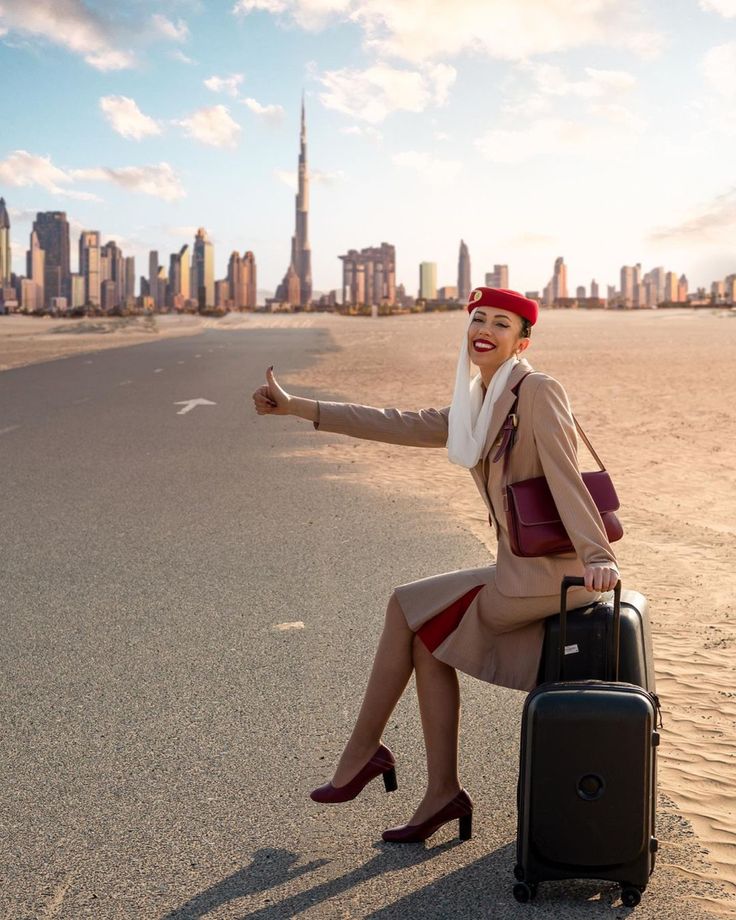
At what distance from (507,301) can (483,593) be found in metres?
1.01

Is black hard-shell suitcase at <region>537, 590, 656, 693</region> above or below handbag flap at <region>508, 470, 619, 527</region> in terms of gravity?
below

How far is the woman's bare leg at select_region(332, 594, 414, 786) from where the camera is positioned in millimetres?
3816

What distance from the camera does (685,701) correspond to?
5.34 m

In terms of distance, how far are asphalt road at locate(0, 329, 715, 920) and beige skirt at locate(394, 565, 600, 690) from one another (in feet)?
2.12

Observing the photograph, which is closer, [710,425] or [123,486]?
[123,486]

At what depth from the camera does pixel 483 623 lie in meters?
3.75

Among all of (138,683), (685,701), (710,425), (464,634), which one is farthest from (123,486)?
(710,425)

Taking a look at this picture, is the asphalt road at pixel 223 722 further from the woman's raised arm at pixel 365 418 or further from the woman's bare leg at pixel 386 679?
the woman's raised arm at pixel 365 418

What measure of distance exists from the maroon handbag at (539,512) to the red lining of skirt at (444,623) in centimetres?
26

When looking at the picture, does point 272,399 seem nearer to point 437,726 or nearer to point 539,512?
point 539,512

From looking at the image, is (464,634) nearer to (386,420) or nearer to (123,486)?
(386,420)

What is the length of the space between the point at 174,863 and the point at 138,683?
1865 mm

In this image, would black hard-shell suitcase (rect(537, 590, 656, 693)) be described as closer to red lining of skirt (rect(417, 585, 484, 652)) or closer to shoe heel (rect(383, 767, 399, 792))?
red lining of skirt (rect(417, 585, 484, 652))

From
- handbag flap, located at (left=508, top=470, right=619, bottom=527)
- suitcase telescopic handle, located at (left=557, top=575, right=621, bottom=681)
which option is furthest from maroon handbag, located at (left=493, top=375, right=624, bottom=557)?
suitcase telescopic handle, located at (left=557, top=575, right=621, bottom=681)
